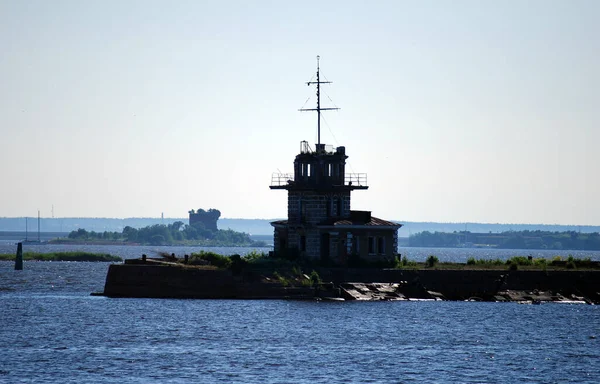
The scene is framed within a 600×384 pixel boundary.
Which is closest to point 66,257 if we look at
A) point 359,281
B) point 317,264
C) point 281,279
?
point 317,264

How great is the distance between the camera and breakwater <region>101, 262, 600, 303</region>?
7619 centimetres

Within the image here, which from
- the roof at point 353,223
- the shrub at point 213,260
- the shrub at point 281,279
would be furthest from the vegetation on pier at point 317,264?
the roof at point 353,223

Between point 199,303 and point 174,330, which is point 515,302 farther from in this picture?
point 174,330

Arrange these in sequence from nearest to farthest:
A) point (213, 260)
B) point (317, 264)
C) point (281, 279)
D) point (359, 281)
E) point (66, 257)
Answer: point (281, 279) < point (359, 281) < point (213, 260) < point (317, 264) < point (66, 257)

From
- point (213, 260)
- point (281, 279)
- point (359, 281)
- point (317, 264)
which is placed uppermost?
point (213, 260)

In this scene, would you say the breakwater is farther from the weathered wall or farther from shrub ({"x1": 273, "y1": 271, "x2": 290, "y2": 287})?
shrub ({"x1": 273, "y1": 271, "x2": 290, "y2": 287})

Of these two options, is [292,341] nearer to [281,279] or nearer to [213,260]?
[281,279]

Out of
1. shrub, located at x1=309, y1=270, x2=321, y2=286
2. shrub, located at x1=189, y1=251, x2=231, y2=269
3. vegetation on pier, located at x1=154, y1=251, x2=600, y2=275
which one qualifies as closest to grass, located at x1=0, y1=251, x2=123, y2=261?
vegetation on pier, located at x1=154, y1=251, x2=600, y2=275

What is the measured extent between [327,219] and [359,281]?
6.32m

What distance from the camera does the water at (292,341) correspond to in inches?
1845

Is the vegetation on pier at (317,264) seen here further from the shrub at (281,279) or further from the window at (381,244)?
the window at (381,244)

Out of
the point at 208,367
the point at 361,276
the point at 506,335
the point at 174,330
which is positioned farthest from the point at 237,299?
the point at 208,367

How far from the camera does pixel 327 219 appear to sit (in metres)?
81.9

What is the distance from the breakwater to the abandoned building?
3134 millimetres
